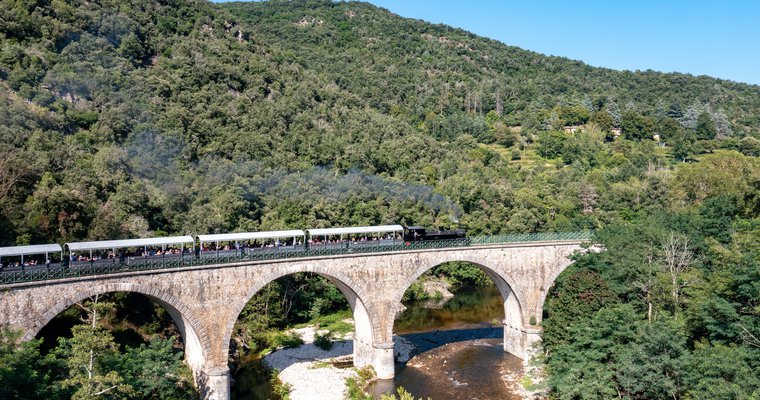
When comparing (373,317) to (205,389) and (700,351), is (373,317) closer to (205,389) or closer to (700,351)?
(205,389)

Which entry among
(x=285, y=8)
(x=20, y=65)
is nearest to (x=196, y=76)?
(x=20, y=65)

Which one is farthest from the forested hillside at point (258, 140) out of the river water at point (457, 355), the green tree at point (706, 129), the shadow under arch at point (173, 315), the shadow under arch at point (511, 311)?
the shadow under arch at point (511, 311)

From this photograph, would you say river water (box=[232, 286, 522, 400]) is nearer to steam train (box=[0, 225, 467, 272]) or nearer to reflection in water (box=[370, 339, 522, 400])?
reflection in water (box=[370, 339, 522, 400])

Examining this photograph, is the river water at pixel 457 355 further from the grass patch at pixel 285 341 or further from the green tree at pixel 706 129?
the green tree at pixel 706 129

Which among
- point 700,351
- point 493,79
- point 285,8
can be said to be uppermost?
point 285,8

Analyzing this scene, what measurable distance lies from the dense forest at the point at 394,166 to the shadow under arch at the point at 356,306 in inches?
410

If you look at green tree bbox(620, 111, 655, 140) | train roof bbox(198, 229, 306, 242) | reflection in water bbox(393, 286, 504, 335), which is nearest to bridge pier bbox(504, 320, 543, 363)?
reflection in water bbox(393, 286, 504, 335)

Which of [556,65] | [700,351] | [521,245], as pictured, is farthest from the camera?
[556,65]

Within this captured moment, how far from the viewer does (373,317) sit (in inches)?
1455

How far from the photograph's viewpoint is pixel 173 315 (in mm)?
33188

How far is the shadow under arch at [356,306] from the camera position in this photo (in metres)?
33.1

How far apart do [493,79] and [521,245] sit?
110m

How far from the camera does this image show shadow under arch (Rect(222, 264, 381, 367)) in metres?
33.1

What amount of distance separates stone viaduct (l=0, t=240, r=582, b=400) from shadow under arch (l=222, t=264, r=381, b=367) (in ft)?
0.23
